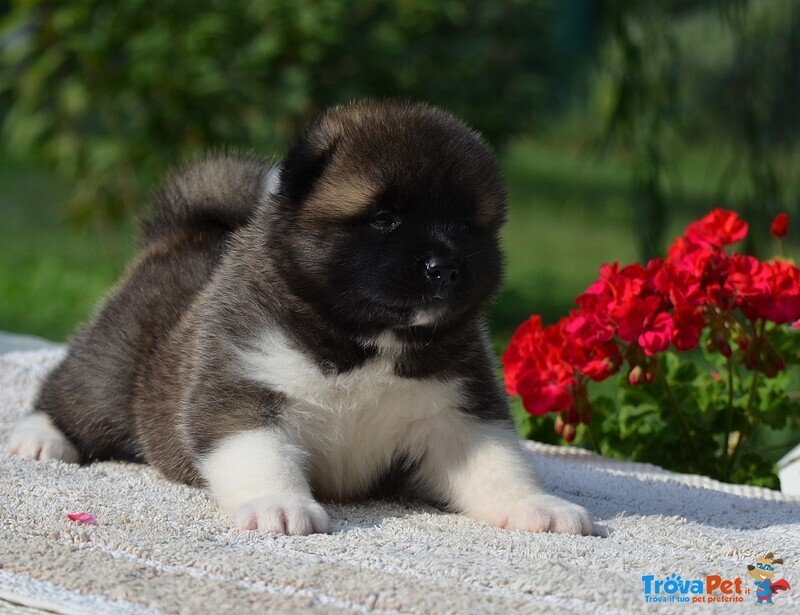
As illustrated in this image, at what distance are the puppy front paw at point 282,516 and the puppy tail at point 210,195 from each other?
1.19 meters

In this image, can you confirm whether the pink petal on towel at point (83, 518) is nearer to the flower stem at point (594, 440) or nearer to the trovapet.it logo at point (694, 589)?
the trovapet.it logo at point (694, 589)

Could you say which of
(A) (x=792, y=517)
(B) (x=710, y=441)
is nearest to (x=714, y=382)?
(B) (x=710, y=441)

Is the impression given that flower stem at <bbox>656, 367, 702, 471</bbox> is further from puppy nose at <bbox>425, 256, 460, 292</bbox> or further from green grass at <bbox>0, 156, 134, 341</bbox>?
green grass at <bbox>0, 156, 134, 341</bbox>

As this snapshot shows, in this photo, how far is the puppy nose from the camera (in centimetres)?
273

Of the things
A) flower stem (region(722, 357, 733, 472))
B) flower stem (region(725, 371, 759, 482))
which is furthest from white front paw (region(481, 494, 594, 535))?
flower stem (region(725, 371, 759, 482))

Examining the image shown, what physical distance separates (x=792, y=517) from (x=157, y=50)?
492 cm

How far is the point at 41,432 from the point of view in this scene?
3605 millimetres

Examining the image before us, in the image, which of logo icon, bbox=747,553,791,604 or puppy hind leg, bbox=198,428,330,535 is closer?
logo icon, bbox=747,553,791,604

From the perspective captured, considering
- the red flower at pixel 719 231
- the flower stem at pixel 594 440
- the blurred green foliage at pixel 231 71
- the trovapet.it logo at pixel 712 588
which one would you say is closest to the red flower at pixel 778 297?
the red flower at pixel 719 231

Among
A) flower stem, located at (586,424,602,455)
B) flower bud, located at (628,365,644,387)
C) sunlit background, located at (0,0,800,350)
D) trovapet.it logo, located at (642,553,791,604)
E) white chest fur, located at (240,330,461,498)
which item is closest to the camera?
trovapet.it logo, located at (642,553,791,604)

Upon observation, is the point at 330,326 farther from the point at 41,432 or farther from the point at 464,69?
the point at 464,69

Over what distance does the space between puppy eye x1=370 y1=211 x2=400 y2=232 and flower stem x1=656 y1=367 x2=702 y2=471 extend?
1.27 m

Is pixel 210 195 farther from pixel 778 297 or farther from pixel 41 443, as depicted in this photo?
pixel 778 297

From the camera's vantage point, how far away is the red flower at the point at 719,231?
3766 mm
